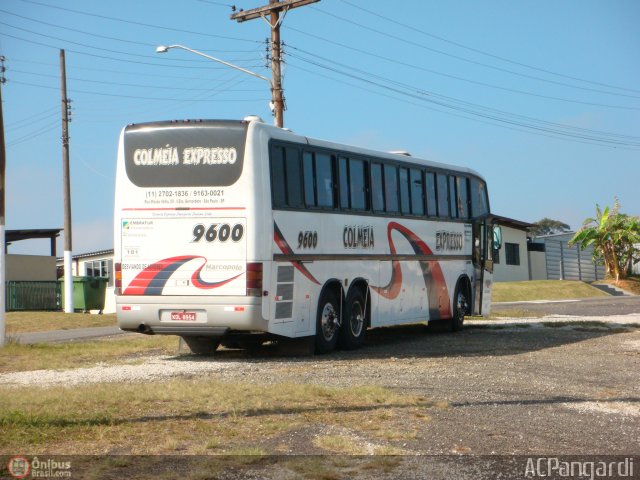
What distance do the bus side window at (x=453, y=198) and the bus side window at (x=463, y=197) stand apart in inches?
7.6

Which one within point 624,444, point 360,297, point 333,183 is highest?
point 333,183

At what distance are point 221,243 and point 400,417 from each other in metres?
6.36

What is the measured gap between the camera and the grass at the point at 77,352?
Result: 51.7ft

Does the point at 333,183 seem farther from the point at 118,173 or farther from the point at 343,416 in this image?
the point at 343,416

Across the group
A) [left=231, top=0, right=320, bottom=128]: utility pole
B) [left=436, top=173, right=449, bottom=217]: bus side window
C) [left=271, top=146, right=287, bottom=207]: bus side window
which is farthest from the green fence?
[left=271, top=146, right=287, bottom=207]: bus side window

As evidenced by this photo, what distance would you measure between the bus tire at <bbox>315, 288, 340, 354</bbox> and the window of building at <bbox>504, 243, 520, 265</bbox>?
39047mm

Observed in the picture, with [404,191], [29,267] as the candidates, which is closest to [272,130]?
[404,191]

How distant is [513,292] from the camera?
154ft

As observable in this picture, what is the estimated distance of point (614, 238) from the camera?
55.2 meters

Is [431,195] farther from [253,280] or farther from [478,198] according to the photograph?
[253,280]

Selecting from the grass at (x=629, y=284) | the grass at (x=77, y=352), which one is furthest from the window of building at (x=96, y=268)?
the grass at (x=77, y=352)

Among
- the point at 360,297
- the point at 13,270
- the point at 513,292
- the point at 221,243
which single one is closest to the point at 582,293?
the point at 513,292

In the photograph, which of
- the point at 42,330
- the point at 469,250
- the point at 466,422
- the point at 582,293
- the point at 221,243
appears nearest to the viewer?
the point at 466,422

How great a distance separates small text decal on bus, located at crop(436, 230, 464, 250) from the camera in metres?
21.3
